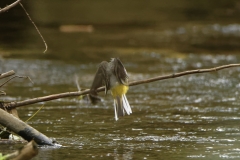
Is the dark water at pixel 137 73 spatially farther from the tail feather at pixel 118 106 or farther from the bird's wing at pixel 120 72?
the bird's wing at pixel 120 72

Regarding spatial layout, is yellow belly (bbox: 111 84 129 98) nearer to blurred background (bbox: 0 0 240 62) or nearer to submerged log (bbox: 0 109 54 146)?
submerged log (bbox: 0 109 54 146)

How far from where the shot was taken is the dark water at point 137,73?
20.7ft

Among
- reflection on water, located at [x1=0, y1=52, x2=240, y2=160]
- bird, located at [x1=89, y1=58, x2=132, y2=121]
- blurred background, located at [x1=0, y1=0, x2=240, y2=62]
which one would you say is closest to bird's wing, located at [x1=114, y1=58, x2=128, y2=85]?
bird, located at [x1=89, y1=58, x2=132, y2=121]

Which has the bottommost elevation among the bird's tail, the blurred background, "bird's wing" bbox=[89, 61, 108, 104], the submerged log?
the submerged log

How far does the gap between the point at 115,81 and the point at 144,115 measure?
1.93m

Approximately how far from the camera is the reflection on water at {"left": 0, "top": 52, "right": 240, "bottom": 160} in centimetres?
598

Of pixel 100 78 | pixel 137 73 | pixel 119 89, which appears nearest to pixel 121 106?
pixel 119 89

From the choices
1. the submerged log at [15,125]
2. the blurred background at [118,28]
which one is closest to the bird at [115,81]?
the submerged log at [15,125]

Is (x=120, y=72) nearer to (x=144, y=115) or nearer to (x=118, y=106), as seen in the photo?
(x=118, y=106)

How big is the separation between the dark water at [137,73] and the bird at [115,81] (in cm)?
36

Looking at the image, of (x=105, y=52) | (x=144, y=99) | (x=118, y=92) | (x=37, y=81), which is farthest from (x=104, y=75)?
(x=105, y=52)

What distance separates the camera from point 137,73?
38.0ft

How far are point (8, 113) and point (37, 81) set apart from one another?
4.92 metres

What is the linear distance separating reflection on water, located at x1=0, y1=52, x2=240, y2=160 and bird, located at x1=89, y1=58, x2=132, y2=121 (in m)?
0.36
